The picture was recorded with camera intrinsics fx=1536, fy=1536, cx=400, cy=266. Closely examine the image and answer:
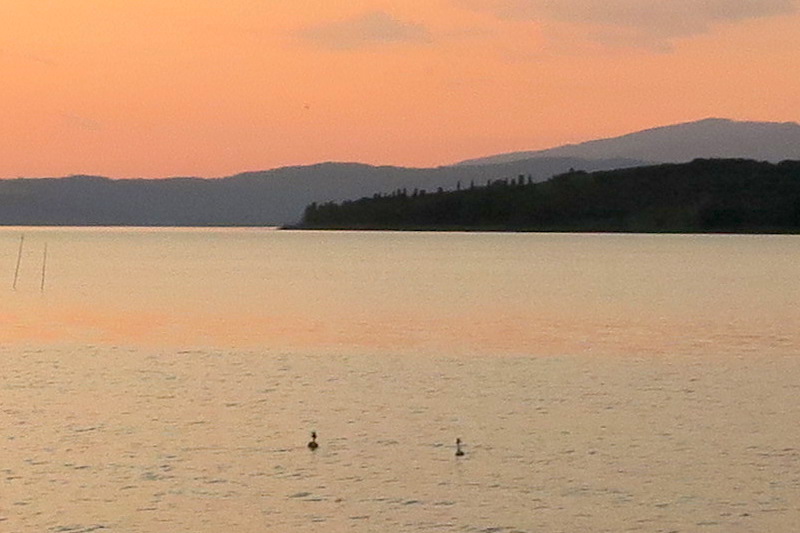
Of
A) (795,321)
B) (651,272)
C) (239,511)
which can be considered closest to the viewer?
(239,511)

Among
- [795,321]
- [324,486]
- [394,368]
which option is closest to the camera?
[324,486]

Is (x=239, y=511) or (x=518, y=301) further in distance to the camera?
(x=518, y=301)

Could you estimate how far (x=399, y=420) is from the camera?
45.0 m

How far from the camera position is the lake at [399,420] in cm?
3262

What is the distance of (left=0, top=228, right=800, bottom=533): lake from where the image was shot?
107ft

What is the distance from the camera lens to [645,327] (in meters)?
81.8

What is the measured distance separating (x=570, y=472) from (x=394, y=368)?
78.3ft

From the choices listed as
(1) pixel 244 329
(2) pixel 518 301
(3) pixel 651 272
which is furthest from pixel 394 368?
(3) pixel 651 272

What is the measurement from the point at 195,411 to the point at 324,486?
41.6 feet

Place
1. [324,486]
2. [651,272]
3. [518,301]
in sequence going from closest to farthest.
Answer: [324,486] < [518,301] < [651,272]

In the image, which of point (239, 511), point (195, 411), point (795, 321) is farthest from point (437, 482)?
point (795, 321)

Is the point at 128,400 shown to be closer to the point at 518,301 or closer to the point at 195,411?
the point at 195,411

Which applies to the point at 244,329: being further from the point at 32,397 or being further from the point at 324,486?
the point at 324,486

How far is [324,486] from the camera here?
3488cm
